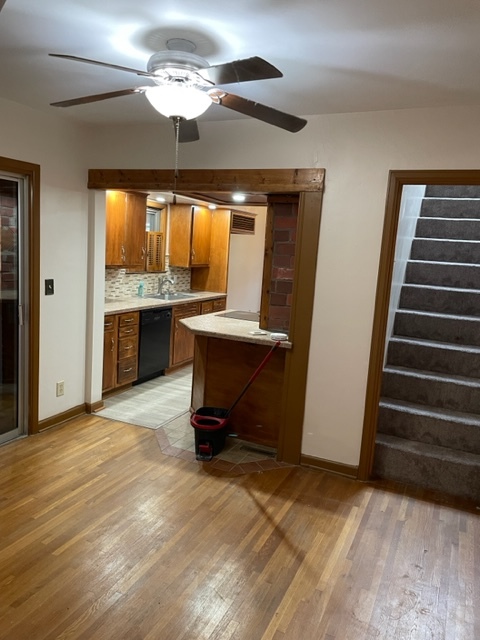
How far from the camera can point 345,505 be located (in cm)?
294

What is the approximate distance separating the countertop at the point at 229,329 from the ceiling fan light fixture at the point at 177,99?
1800 millimetres

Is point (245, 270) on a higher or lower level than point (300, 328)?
higher

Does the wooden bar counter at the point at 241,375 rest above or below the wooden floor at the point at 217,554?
above

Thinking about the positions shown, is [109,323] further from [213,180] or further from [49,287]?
[213,180]

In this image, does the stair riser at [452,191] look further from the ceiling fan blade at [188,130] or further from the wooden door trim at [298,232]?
the ceiling fan blade at [188,130]

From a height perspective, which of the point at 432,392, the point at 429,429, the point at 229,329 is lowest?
the point at 429,429

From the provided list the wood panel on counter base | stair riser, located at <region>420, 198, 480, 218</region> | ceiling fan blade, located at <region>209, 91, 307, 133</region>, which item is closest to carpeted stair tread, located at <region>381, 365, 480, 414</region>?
the wood panel on counter base

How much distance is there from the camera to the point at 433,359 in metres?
3.80

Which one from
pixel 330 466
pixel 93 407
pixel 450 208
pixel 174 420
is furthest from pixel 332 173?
pixel 93 407

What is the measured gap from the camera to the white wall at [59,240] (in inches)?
132

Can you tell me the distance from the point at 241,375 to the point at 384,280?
1.39 m

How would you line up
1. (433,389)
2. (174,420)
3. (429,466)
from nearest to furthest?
(429,466), (433,389), (174,420)

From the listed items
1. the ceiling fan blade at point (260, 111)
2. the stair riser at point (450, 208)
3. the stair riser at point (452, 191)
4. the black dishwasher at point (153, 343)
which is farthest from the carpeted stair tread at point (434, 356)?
the black dishwasher at point (153, 343)

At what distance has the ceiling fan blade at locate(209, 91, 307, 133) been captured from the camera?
6.39 feet
